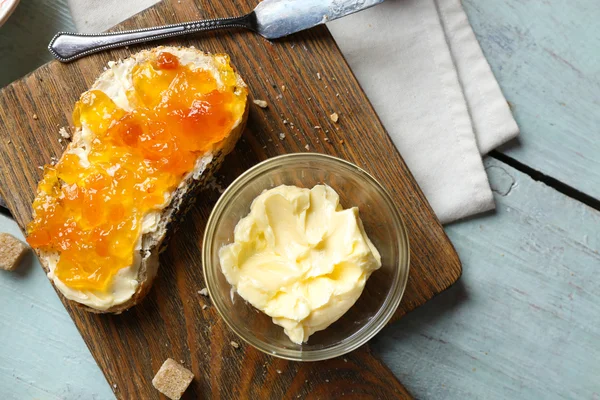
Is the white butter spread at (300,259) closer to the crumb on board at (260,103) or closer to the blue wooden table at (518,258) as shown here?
the crumb on board at (260,103)

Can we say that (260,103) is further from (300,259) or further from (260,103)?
(300,259)

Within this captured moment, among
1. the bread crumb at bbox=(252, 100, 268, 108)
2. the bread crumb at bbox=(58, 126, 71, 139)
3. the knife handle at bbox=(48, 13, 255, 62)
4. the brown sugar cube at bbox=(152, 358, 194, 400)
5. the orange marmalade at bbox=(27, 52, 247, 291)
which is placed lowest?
the brown sugar cube at bbox=(152, 358, 194, 400)

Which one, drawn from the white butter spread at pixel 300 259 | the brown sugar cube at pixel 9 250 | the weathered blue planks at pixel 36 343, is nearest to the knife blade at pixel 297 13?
the white butter spread at pixel 300 259

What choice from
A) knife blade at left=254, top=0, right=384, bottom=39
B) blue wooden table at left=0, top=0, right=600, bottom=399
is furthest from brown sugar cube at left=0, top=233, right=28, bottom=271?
knife blade at left=254, top=0, right=384, bottom=39

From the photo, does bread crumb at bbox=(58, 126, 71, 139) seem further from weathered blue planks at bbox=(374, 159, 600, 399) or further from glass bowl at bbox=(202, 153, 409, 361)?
weathered blue planks at bbox=(374, 159, 600, 399)

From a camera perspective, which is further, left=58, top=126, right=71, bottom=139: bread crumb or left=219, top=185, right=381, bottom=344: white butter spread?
left=58, top=126, right=71, bottom=139: bread crumb

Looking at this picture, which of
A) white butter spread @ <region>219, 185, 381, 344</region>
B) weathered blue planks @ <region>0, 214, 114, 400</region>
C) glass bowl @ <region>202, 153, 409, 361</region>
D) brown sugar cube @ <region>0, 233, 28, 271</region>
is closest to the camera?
white butter spread @ <region>219, 185, 381, 344</region>

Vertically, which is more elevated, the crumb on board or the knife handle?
the knife handle
